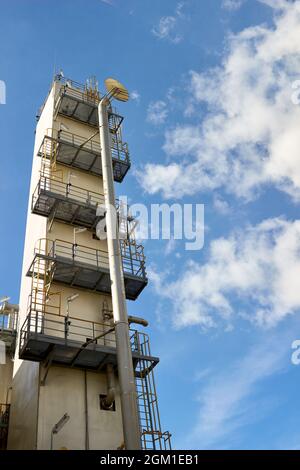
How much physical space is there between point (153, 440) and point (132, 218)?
35.6 ft

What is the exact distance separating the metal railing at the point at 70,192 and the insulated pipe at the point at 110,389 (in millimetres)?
7612

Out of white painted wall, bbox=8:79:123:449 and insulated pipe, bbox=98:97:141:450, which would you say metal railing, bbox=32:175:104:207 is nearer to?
white painted wall, bbox=8:79:123:449

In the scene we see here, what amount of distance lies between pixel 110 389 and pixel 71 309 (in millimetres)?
3737

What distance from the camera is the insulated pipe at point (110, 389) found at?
733 inches

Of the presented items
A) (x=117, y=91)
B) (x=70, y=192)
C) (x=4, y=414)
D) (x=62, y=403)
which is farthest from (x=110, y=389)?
(x=117, y=91)

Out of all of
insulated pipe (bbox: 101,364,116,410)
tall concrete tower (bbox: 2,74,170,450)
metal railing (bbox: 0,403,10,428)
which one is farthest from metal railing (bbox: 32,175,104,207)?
metal railing (bbox: 0,403,10,428)

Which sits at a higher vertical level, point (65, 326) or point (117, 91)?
point (117, 91)

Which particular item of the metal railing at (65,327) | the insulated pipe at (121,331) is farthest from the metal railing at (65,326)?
the insulated pipe at (121,331)

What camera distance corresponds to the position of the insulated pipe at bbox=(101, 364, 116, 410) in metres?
18.6

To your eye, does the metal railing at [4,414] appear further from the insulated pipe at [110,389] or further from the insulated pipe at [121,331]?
the insulated pipe at [121,331]

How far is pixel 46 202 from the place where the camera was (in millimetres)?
22625

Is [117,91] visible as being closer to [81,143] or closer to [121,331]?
[81,143]

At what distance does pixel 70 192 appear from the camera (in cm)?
2442
